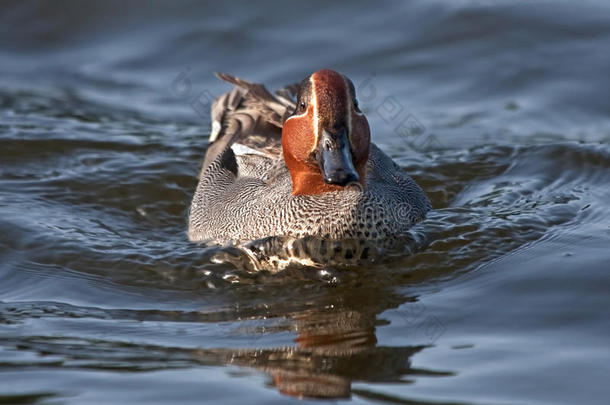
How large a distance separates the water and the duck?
11.5 inches

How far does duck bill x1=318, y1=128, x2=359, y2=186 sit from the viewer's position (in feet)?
21.0

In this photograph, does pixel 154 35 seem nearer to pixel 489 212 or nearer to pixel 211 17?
pixel 211 17

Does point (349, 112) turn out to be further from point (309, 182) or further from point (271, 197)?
point (271, 197)

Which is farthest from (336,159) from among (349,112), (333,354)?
(333,354)

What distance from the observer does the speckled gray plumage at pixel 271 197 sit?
704 cm

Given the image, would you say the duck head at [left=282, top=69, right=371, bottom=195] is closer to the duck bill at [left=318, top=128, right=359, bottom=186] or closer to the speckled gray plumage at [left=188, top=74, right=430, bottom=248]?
the duck bill at [left=318, top=128, right=359, bottom=186]

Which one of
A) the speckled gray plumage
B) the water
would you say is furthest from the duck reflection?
the speckled gray plumage

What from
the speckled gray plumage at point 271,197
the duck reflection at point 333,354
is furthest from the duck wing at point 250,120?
the duck reflection at point 333,354

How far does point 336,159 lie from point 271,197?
1128 millimetres

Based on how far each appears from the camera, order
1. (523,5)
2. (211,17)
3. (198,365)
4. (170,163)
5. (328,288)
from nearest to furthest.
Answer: (198,365) → (328,288) → (170,163) → (523,5) → (211,17)

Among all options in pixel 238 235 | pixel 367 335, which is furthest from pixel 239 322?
pixel 238 235

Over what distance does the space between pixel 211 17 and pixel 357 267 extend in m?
8.32

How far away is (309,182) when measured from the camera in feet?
23.4

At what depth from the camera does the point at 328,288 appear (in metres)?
6.73
